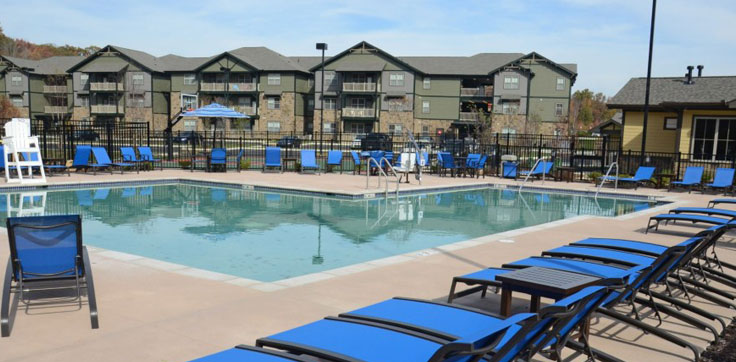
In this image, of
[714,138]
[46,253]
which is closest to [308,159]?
[714,138]

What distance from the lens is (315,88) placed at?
2205 inches

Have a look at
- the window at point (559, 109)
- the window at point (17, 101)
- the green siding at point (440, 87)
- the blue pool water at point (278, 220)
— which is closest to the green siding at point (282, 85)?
the green siding at point (440, 87)

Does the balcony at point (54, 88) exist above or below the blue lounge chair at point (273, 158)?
above

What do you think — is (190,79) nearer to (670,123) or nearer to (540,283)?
(670,123)

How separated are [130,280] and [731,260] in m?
7.59

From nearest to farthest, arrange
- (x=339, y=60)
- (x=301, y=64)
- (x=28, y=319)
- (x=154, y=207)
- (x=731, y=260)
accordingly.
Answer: (x=28, y=319), (x=731, y=260), (x=154, y=207), (x=339, y=60), (x=301, y=64)

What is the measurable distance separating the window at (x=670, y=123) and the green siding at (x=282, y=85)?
37069 mm

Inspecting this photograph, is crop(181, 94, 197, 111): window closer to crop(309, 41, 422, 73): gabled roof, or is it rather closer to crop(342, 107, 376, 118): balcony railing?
crop(309, 41, 422, 73): gabled roof

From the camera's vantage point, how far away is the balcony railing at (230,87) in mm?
55500

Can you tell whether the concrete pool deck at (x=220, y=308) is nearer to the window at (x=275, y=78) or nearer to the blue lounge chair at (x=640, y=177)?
the blue lounge chair at (x=640, y=177)

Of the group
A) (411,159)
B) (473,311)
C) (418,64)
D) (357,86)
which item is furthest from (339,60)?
(473,311)

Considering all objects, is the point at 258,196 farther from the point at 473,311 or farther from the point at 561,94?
the point at 561,94

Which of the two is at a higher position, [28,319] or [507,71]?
[507,71]

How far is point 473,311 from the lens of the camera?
344cm
